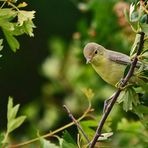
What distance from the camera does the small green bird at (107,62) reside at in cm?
253

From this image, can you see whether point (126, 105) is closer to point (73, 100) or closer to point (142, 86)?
point (142, 86)

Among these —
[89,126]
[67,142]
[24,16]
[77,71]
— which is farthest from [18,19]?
[77,71]

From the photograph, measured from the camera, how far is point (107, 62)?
267 centimetres

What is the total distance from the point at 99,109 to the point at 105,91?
0.13m

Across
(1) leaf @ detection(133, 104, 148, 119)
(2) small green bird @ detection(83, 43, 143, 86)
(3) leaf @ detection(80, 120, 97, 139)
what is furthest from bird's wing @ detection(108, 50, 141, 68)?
(1) leaf @ detection(133, 104, 148, 119)

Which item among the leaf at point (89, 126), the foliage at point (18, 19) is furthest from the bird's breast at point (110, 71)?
the foliage at point (18, 19)

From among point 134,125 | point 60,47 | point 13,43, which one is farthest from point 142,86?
point 60,47

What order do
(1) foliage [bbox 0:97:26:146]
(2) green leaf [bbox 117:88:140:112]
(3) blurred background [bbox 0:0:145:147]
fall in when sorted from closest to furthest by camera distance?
(2) green leaf [bbox 117:88:140:112] → (1) foliage [bbox 0:97:26:146] → (3) blurred background [bbox 0:0:145:147]

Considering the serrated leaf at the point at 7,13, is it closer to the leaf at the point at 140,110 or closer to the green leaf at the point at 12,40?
the green leaf at the point at 12,40

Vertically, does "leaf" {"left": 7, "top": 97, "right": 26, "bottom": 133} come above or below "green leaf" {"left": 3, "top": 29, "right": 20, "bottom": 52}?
below

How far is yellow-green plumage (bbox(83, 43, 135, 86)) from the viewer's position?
99.5 inches

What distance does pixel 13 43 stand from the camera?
2195mm

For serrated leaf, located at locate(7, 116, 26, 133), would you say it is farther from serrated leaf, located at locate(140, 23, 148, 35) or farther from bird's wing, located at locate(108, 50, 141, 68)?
serrated leaf, located at locate(140, 23, 148, 35)

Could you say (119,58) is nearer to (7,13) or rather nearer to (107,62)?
(107,62)
